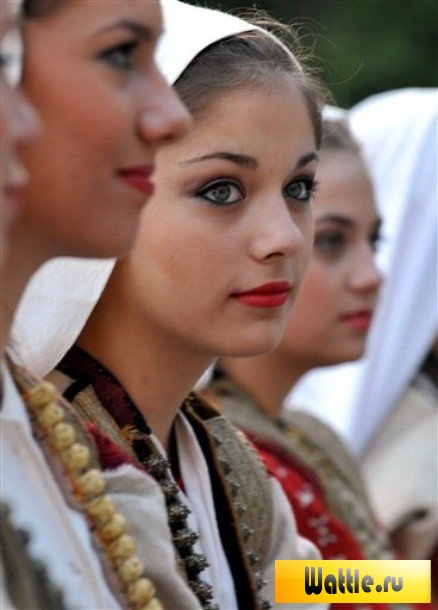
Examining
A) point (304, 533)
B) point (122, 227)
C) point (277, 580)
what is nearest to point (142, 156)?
point (122, 227)

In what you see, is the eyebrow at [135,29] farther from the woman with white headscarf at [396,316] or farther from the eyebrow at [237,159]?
the woman with white headscarf at [396,316]

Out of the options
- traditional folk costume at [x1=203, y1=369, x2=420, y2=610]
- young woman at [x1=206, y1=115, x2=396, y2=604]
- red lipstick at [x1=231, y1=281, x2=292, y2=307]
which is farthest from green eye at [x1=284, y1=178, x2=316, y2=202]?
young woman at [x1=206, y1=115, x2=396, y2=604]

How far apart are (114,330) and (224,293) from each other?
174mm

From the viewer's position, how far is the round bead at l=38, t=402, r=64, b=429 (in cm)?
175

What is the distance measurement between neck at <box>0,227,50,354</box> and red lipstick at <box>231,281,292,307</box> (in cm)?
57

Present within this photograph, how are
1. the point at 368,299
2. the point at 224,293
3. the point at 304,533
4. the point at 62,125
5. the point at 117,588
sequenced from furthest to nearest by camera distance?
the point at 368,299, the point at 304,533, the point at 224,293, the point at 117,588, the point at 62,125

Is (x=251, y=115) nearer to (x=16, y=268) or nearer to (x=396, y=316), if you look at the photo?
(x=16, y=268)

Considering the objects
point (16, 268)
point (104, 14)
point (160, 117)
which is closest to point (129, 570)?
point (16, 268)

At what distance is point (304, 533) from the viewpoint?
315 cm

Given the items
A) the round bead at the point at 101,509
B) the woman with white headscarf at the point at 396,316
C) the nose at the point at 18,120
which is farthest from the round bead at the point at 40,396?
the woman with white headscarf at the point at 396,316

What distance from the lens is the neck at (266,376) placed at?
3498mm

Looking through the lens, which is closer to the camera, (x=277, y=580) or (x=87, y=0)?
(x=87, y=0)

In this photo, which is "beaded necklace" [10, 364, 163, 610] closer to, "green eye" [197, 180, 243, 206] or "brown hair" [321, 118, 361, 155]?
"green eye" [197, 180, 243, 206]

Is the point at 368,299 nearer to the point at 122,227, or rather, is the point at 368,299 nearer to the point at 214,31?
the point at 214,31
